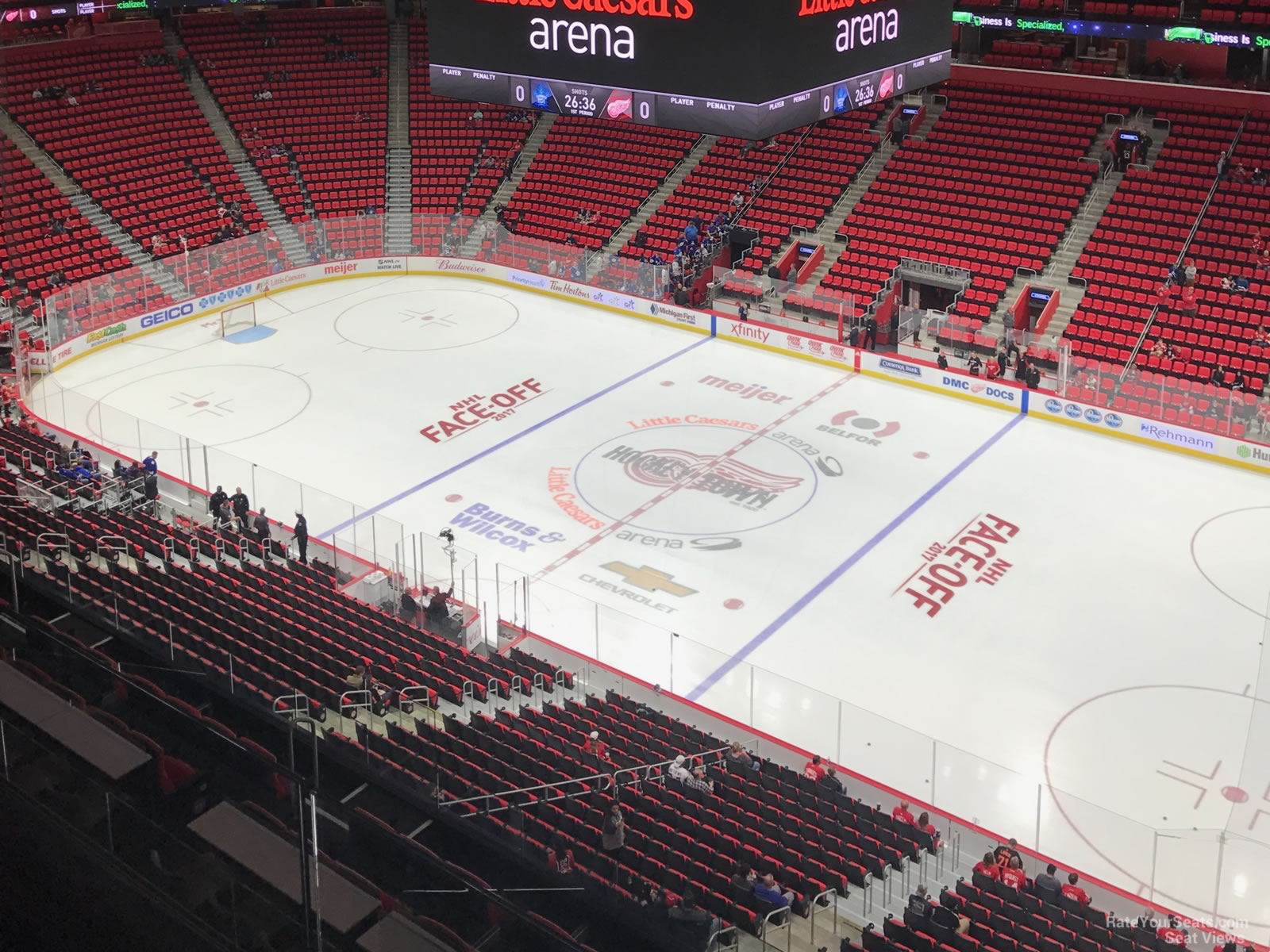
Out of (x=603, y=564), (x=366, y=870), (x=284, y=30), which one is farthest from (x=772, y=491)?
(x=284, y=30)

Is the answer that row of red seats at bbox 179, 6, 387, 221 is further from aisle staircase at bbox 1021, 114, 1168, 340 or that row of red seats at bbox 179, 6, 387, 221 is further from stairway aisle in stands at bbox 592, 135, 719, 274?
aisle staircase at bbox 1021, 114, 1168, 340

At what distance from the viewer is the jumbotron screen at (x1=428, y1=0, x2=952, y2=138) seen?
18.6 m

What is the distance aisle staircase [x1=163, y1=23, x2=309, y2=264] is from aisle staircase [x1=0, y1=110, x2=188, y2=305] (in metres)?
3.62

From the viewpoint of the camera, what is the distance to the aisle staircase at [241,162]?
3681 centimetres

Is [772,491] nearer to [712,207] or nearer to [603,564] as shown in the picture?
[603,564]

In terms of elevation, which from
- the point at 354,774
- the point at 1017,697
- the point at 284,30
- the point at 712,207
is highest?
the point at 284,30

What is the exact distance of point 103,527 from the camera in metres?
20.2

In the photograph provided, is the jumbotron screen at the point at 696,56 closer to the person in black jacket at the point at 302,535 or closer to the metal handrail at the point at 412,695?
the person in black jacket at the point at 302,535

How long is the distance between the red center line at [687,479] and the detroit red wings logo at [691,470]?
0.11ft

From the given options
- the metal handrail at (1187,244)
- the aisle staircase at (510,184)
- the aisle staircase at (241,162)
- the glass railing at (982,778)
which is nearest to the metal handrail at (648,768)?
the glass railing at (982,778)

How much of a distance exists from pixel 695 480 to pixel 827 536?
328 cm

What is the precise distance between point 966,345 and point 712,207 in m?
9.75

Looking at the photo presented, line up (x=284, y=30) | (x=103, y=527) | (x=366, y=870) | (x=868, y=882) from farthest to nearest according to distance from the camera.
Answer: (x=284, y=30) → (x=103, y=527) → (x=868, y=882) → (x=366, y=870)

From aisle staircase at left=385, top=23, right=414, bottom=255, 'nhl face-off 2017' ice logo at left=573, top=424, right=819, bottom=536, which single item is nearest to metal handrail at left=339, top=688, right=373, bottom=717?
'nhl face-off 2017' ice logo at left=573, top=424, right=819, bottom=536
